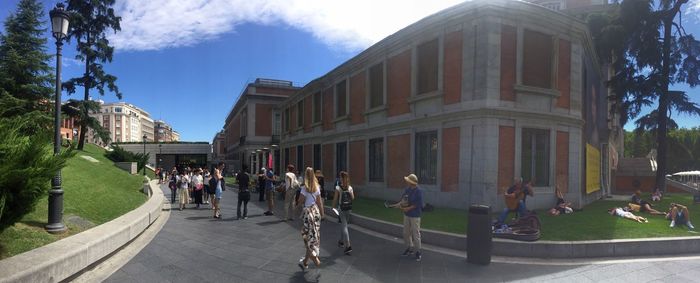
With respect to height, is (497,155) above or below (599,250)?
above

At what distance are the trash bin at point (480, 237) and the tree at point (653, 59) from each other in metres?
24.2

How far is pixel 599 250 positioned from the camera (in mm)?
8000

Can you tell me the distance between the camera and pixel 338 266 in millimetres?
6938

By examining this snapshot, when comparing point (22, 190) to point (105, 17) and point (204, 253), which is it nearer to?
point (204, 253)

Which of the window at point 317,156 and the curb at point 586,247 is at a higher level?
the window at point 317,156

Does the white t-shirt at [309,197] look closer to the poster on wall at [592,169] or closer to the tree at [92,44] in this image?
the poster on wall at [592,169]

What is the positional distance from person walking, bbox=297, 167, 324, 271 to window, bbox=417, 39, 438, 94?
10.0m

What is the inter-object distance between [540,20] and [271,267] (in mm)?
13491

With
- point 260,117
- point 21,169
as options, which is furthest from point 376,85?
point 260,117

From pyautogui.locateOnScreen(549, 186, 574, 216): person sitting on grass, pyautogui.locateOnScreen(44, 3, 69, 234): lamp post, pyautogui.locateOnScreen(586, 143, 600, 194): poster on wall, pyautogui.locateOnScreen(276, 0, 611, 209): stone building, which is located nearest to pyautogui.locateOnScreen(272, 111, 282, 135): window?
pyautogui.locateOnScreen(276, 0, 611, 209): stone building

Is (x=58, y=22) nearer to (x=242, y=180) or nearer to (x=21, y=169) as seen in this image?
(x=21, y=169)

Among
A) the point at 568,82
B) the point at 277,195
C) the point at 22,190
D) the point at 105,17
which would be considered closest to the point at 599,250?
the point at 568,82

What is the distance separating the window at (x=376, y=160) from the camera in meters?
19.1

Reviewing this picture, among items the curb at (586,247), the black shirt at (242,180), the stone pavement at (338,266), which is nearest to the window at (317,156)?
the black shirt at (242,180)
